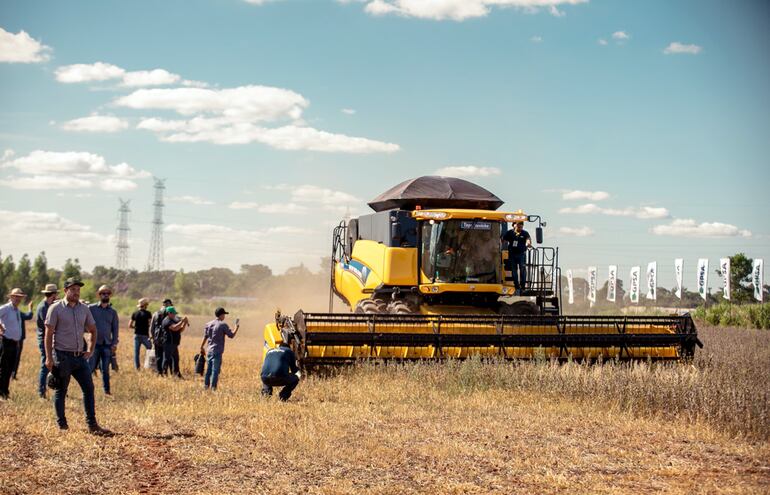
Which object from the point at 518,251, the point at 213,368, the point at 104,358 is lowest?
the point at 213,368

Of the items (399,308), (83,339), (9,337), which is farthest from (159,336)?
(83,339)

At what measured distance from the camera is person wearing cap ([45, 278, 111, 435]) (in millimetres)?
10258

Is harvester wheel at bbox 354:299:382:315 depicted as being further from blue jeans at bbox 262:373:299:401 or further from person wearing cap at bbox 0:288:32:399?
person wearing cap at bbox 0:288:32:399

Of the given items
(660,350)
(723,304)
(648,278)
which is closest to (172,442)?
(660,350)

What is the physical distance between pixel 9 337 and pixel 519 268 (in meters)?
9.45

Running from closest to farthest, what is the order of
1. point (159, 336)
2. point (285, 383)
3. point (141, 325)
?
point (285, 383)
point (159, 336)
point (141, 325)

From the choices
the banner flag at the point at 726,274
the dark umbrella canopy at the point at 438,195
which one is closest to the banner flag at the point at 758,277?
the banner flag at the point at 726,274

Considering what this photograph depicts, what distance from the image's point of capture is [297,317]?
14828 millimetres

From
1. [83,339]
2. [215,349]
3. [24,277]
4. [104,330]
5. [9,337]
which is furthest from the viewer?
[24,277]

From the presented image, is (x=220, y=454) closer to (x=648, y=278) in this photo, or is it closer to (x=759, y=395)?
(x=759, y=395)

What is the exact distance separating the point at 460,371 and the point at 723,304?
25696mm

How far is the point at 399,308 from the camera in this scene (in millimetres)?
16906

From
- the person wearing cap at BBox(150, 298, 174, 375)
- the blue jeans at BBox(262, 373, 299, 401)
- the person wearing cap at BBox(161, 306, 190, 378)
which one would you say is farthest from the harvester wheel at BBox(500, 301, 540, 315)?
the person wearing cap at BBox(150, 298, 174, 375)

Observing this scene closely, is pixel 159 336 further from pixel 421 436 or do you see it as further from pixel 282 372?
pixel 421 436
